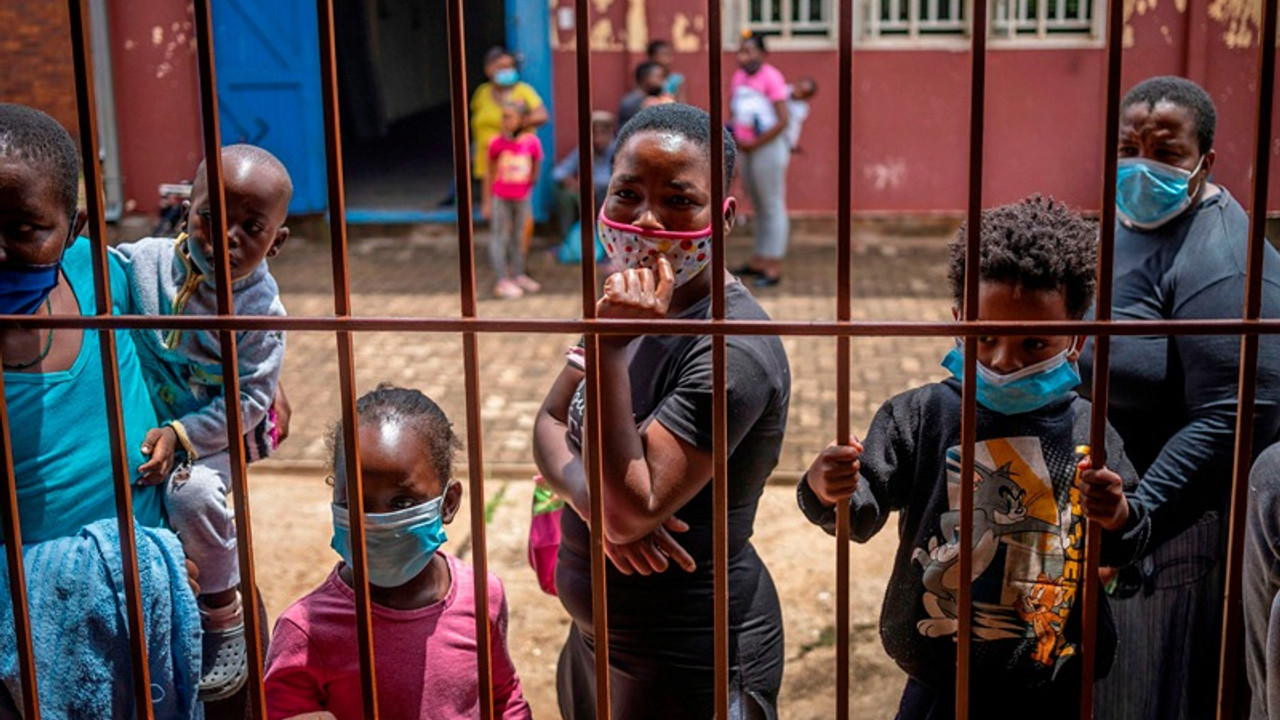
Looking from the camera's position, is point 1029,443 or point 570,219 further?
point 570,219

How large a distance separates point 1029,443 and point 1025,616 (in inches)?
11.0

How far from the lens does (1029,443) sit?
2.26 meters

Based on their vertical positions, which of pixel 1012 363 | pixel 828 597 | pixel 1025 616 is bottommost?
pixel 828 597

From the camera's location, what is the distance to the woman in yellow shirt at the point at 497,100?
389 inches

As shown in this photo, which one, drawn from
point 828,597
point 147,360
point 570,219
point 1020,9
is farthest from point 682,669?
point 1020,9

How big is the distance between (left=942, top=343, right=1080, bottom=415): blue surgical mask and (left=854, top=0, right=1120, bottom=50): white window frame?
913 centimetres

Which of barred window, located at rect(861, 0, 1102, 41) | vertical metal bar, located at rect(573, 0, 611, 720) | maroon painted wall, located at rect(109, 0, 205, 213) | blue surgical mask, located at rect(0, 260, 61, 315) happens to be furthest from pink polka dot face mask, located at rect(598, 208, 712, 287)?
maroon painted wall, located at rect(109, 0, 205, 213)

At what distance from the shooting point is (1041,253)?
7.33 ft

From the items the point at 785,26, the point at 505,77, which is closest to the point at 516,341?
the point at 505,77

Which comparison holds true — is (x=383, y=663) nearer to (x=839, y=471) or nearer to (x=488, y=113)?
(x=839, y=471)

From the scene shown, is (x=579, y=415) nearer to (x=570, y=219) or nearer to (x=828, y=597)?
(x=828, y=597)

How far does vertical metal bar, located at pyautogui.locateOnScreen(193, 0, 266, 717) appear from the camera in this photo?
1938 millimetres

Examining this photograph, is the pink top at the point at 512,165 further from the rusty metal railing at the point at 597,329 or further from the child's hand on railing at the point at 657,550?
the rusty metal railing at the point at 597,329

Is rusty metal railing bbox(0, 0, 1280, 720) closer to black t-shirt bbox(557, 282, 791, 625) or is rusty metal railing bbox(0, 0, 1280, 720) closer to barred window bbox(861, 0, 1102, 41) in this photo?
black t-shirt bbox(557, 282, 791, 625)
